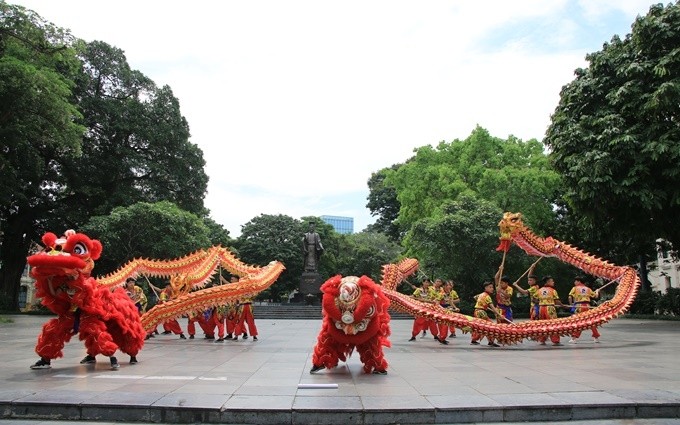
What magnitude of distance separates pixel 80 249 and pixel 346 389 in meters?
4.35

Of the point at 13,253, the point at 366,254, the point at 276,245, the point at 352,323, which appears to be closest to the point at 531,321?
the point at 352,323

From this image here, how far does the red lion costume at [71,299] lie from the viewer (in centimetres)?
724

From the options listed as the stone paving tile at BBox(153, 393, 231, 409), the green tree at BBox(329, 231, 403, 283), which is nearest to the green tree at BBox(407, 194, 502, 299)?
the green tree at BBox(329, 231, 403, 283)

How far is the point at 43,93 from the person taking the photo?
18.6 metres

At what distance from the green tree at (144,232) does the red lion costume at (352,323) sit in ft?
66.9

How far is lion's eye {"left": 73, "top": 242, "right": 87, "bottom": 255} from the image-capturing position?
24.6 feet

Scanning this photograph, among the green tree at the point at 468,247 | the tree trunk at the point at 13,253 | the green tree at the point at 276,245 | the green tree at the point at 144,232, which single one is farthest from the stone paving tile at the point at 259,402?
the green tree at the point at 276,245

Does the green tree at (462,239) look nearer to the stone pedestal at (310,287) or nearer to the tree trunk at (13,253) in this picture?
the stone pedestal at (310,287)

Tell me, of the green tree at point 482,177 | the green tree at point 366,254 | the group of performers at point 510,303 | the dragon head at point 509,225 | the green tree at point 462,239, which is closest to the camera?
the group of performers at point 510,303

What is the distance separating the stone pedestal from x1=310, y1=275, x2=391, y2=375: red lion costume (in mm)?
22000

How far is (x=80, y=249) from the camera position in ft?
24.7

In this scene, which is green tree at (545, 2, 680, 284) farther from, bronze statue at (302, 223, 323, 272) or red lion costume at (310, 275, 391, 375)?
bronze statue at (302, 223, 323, 272)

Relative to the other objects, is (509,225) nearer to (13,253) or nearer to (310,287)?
(310,287)

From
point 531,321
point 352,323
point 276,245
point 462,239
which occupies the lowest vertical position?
point 531,321
